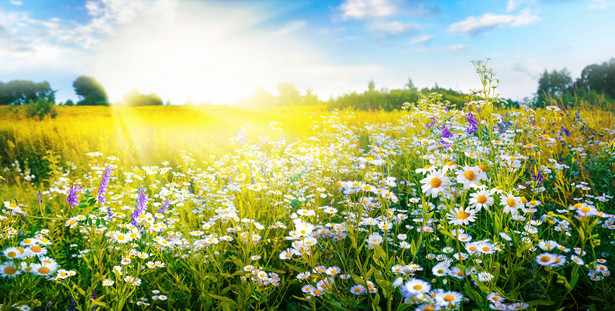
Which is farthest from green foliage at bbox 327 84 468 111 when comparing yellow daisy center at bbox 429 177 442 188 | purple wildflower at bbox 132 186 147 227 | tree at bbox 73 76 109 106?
tree at bbox 73 76 109 106

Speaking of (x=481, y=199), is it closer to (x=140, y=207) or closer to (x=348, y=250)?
(x=348, y=250)

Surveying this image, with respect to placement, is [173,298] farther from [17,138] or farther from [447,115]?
[17,138]

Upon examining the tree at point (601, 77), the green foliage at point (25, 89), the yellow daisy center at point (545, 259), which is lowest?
the yellow daisy center at point (545, 259)

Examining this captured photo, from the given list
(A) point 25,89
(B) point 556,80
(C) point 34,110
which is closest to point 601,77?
(B) point 556,80

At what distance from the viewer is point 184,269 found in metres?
2.61

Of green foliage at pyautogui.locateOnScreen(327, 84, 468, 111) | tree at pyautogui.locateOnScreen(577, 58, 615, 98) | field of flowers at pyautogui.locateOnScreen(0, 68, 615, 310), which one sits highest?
tree at pyautogui.locateOnScreen(577, 58, 615, 98)

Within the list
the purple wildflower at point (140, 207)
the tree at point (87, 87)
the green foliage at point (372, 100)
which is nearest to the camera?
the purple wildflower at point (140, 207)

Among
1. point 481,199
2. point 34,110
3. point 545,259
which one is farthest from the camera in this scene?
point 34,110

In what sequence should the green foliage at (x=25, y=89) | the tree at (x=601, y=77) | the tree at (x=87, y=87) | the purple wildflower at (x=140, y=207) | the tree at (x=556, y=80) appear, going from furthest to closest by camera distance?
the tree at (x=87, y=87) → the green foliage at (x=25, y=89) → the tree at (x=556, y=80) → the tree at (x=601, y=77) → the purple wildflower at (x=140, y=207)

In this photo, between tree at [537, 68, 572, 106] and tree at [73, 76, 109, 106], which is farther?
tree at [73, 76, 109, 106]

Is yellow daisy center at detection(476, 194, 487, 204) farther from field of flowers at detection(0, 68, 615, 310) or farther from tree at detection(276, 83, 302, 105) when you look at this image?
tree at detection(276, 83, 302, 105)

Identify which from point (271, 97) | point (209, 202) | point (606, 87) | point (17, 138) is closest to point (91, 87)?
point (271, 97)

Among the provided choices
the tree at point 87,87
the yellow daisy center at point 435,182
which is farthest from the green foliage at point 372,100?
the tree at point 87,87

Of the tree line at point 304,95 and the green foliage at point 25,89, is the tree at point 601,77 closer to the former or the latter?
the tree line at point 304,95
